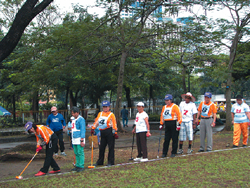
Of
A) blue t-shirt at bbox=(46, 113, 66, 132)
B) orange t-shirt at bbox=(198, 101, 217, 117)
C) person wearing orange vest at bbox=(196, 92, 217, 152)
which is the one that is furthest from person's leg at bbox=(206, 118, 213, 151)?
blue t-shirt at bbox=(46, 113, 66, 132)

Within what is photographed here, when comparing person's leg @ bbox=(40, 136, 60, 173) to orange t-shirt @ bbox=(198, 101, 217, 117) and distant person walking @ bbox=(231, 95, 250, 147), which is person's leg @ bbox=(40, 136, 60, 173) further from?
distant person walking @ bbox=(231, 95, 250, 147)

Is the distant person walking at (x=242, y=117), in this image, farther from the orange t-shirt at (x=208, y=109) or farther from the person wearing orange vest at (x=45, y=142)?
the person wearing orange vest at (x=45, y=142)

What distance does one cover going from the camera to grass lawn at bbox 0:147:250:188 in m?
6.06

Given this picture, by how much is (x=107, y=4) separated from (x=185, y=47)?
5.69m

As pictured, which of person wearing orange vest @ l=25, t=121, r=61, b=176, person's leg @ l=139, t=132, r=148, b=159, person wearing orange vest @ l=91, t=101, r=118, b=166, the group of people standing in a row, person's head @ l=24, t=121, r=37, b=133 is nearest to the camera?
person's head @ l=24, t=121, r=37, b=133

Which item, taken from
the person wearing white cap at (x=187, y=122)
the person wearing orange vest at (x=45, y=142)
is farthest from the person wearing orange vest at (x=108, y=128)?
the person wearing white cap at (x=187, y=122)

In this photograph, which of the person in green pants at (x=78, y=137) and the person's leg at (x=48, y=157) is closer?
the person's leg at (x=48, y=157)

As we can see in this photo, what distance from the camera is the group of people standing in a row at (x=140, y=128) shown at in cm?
743

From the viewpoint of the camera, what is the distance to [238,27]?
675 inches

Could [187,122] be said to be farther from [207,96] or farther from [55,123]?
[55,123]

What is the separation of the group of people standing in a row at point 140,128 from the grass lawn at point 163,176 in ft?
2.06

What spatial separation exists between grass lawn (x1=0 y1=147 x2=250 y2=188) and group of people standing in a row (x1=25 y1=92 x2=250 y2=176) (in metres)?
0.63

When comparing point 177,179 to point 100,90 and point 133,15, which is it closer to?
point 133,15

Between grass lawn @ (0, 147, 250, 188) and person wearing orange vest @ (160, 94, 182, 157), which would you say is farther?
person wearing orange vest @ (160, 94, 182, 157)
